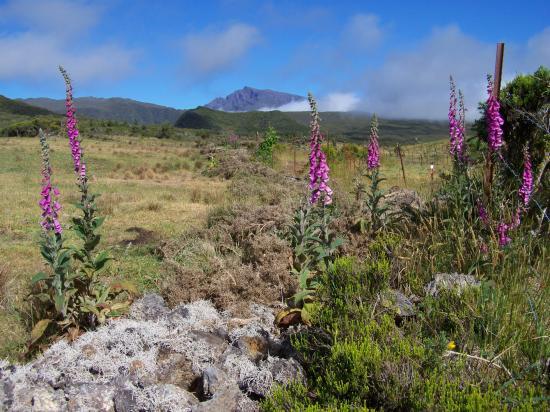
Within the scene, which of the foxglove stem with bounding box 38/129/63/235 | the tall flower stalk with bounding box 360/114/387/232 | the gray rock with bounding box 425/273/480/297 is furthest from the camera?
the tall flower stalk with bounding box 360/114/387/232

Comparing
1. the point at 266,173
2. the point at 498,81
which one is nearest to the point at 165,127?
the point at 266,173

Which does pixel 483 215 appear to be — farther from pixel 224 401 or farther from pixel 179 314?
pixel 224 401

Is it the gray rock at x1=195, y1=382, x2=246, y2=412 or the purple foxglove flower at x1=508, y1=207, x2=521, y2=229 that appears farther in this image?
the purple foxglove flower at x1=508, y1=207, x2=521, y2=229

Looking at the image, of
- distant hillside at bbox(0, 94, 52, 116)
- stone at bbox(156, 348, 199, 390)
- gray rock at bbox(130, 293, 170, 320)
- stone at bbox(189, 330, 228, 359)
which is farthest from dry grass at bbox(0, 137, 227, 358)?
distant hillside at bbox(0, 94, 52, 116)

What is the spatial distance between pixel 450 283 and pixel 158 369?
252 centimetres

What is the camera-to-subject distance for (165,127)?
5538cm

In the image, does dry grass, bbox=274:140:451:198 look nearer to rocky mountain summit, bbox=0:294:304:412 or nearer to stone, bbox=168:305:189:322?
stone, bbox=168:305:189:322

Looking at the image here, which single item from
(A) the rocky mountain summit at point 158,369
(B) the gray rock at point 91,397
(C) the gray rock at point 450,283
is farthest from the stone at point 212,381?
(C) the gray rock at point 450,283

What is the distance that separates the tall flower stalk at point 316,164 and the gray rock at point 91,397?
2527 millimetres

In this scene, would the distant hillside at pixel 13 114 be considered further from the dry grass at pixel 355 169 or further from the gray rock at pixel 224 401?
the gray rock at pixel 224 401

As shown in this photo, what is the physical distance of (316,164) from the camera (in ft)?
Result: 14.6

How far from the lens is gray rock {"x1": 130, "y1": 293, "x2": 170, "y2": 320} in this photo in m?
4.30

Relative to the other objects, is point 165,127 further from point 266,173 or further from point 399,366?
point 399,366

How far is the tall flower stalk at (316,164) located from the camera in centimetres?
420
